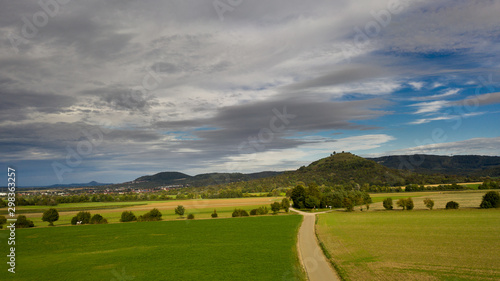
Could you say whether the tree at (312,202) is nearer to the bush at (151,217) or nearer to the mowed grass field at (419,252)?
the bush at (151,217)

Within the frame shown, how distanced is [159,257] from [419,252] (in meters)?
27.7

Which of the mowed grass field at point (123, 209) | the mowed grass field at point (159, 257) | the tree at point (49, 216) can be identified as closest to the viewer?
the mowed grass field at point (159, 257)

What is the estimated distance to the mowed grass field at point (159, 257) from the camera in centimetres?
2502

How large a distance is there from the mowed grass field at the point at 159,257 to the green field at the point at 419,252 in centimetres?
541

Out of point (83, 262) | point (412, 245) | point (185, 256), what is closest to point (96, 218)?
point (83, 262)

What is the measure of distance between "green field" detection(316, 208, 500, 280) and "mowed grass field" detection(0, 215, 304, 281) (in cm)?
541

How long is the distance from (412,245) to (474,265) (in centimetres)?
915

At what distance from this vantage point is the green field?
72.0 ft

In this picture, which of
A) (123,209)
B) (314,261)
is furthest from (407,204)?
(123,209)

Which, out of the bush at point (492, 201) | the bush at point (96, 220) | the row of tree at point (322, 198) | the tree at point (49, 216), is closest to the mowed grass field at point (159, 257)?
the tree at point (49, 216)

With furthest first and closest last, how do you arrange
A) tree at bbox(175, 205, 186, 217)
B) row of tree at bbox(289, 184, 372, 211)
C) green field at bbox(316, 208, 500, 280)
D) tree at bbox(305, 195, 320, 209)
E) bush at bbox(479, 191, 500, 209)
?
row of tree at bbox(289, 184, 372, 211) → tree at bbox(305, 195, 320, 209) → tree at bbox(175, 205, 186, 217) → bush at bbox(479, 191, 500, 209) → green field at bbox(316, 208, 500, 280)

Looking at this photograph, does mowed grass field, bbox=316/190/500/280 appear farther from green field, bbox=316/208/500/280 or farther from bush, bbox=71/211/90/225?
bush, bbox=71/211/90/225

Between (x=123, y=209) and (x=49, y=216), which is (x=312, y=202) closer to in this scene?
(x=123, y=209)

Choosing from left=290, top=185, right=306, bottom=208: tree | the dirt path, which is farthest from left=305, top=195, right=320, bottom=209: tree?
the dirt path
